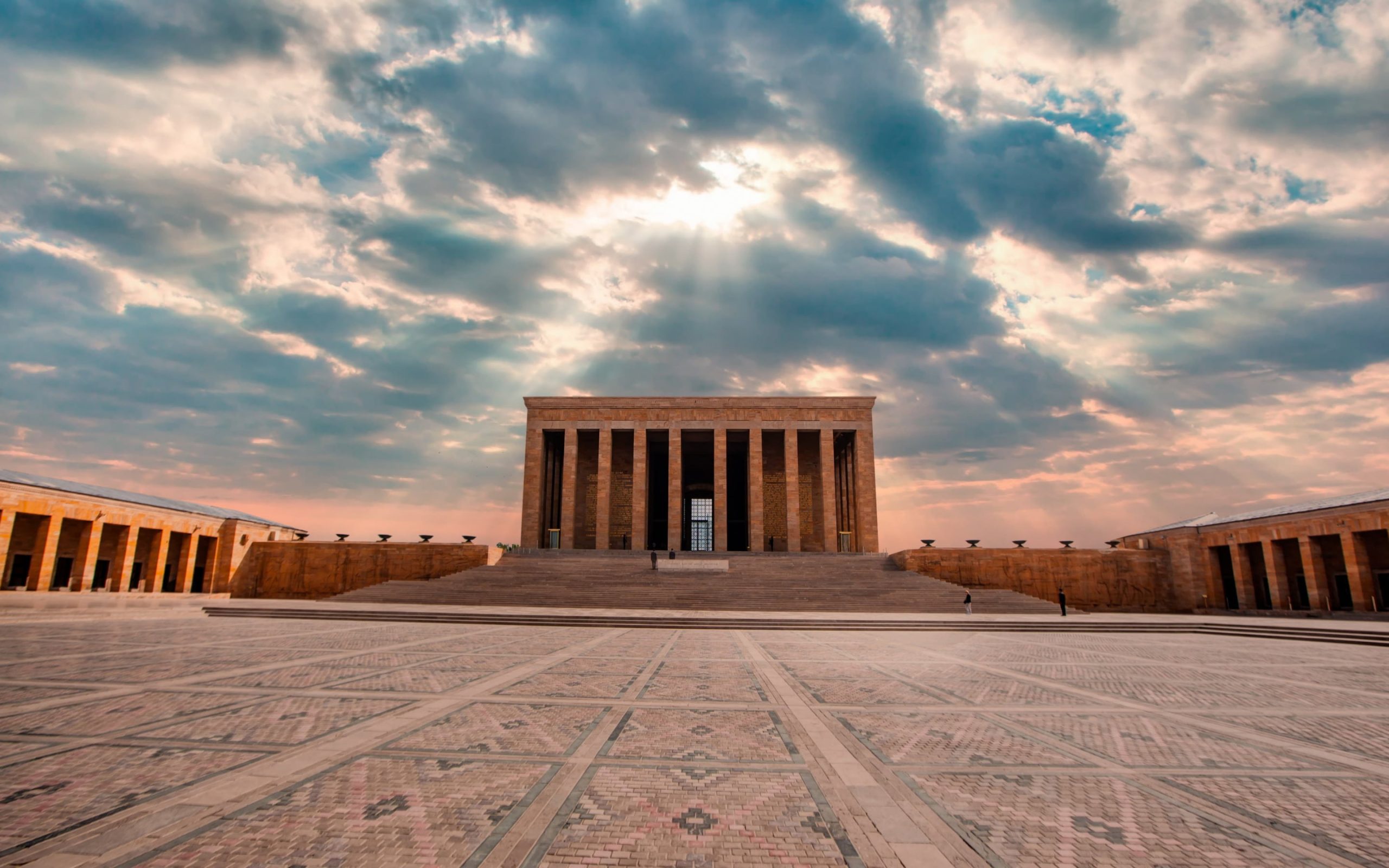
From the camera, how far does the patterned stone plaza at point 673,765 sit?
3.74m

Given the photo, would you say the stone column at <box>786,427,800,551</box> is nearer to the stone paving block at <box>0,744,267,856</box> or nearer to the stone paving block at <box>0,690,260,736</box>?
the stone paving block at <box>0,690,260,736</box>

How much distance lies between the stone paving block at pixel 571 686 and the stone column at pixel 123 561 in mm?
39356

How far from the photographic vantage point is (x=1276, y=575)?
30156mm

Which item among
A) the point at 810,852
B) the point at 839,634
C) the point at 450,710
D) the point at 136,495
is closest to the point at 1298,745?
the point at 810,852

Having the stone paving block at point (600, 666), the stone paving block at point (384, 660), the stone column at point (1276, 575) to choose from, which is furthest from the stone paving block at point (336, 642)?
the stone column at point (1276, 575)

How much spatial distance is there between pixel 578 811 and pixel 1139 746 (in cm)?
550

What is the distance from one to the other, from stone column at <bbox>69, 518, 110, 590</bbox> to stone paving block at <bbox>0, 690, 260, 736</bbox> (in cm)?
3565

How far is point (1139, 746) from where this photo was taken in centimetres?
615

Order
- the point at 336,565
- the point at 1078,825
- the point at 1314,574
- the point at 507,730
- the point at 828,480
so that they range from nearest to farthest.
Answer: the point at 1078,825 → the point at 507,730 → the point at 1314,574 → the point at 336,565 → the point at 828,480

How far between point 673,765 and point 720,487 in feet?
122

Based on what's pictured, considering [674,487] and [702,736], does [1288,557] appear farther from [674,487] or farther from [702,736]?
[702,736]

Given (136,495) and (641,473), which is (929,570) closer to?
(641,473)

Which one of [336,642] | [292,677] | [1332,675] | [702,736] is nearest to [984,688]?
[702,736]

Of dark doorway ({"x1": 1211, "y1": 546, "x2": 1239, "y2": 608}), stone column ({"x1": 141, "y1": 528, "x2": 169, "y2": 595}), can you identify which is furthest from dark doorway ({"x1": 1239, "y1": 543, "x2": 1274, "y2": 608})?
stone column ({"x1": 141, "y1": 528, "x2": 169, "y2": 595})
